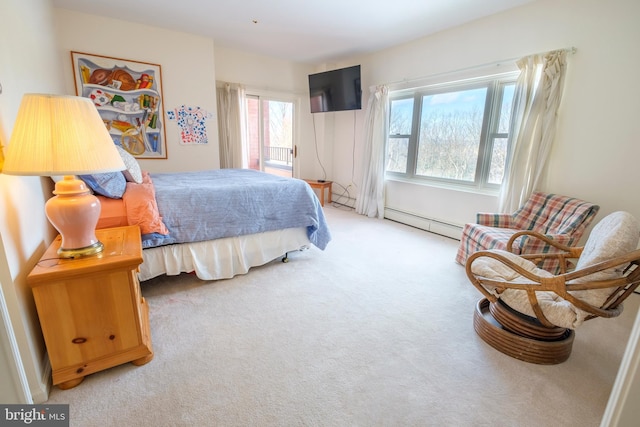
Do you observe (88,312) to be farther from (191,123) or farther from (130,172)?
(191,123)

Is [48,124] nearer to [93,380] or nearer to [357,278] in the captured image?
[93,380]

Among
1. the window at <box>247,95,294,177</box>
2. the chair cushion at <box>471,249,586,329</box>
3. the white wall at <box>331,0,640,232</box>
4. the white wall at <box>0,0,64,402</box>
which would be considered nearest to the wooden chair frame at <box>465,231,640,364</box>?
the chair cushion at <box>471,249,586,329</box>

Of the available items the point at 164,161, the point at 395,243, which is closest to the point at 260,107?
the point at 164,161

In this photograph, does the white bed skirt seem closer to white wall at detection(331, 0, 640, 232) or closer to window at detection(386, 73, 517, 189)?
window at detection(386, 73, 517, 189)

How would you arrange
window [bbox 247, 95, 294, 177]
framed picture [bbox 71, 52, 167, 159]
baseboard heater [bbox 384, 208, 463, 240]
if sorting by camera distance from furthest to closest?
window [bbox 247, 95, 294, 177] → baseboard heater [bbox 384, 208, 463, 240] → framed picture [bbox 71, 52, 167, 159]

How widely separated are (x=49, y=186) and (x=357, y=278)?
2384 mm

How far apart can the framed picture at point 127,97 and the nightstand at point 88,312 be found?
9.00ft

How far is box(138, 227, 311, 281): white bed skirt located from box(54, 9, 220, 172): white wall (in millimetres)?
2270

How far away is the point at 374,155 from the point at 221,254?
2.98m

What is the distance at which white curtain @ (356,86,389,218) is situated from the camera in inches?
170

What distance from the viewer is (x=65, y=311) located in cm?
129

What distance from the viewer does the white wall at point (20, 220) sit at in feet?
3.76

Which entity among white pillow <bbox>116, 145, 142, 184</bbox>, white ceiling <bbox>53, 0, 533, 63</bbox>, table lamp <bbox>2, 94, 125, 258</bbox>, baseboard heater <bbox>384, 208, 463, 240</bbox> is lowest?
baseboard heater <bbox>384, 208, 463, 240</bbox>

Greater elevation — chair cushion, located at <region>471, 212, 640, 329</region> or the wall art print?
the wall art print
